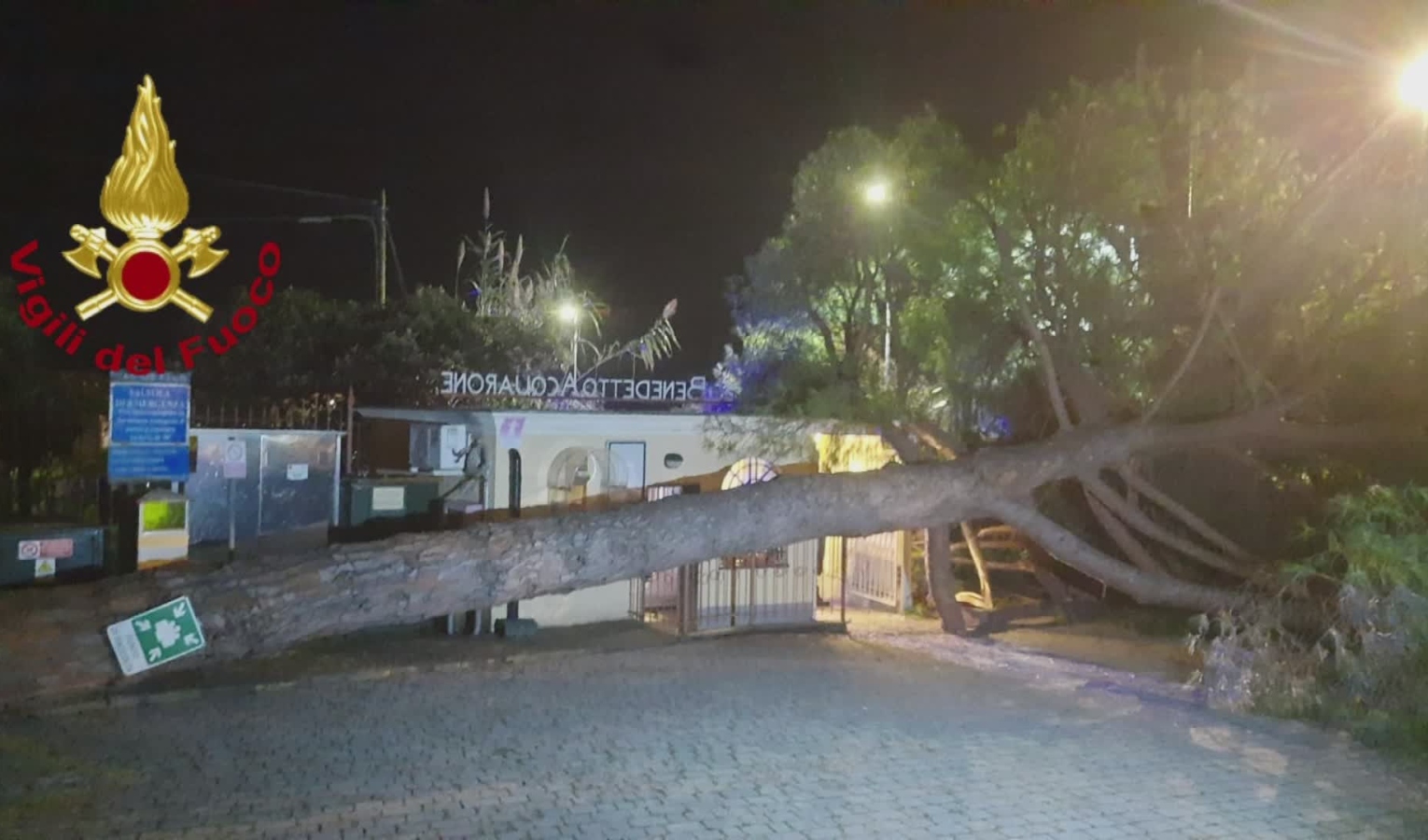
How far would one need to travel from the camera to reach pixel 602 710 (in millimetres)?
8211

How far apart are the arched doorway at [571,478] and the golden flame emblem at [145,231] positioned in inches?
234

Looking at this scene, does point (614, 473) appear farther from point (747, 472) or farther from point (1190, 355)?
point (1190, 355)

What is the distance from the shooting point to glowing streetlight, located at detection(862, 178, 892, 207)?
12203 mm

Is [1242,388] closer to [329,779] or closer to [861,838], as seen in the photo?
[861,838]

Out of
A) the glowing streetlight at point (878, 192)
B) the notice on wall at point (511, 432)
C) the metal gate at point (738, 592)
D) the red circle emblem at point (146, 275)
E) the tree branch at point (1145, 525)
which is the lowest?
the metal gate at point (738, 592)

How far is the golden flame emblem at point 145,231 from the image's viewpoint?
13.3m

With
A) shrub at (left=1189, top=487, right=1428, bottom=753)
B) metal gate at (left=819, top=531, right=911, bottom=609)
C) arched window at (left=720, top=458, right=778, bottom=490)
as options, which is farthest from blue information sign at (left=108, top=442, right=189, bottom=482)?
shrub at (left=1189, top=487, right=1428, bottom=753)

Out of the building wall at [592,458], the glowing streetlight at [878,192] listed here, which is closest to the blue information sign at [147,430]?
the building wall at [592,458]

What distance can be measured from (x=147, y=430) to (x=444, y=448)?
324 centimetres

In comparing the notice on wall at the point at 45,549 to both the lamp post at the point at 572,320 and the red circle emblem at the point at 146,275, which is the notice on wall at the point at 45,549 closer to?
the red circle emblem at the point at 146,275

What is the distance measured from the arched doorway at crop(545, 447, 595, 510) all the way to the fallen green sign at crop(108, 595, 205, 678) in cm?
575

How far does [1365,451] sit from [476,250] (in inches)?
904

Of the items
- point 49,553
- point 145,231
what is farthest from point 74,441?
point 49,553

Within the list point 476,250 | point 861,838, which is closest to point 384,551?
point 861,838
